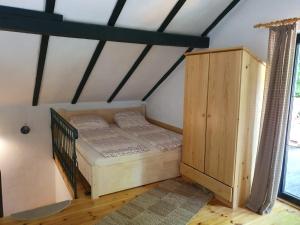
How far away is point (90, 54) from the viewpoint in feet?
10.1

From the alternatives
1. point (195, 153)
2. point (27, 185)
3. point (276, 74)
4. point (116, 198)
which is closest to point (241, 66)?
point (276, 74)

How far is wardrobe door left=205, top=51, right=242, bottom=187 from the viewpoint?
2.38 m

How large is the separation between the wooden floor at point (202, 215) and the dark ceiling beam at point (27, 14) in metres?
1.87

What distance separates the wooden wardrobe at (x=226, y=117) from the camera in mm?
2375

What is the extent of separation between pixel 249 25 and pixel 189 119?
129 centimetres

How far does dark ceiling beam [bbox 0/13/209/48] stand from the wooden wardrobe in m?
0.41

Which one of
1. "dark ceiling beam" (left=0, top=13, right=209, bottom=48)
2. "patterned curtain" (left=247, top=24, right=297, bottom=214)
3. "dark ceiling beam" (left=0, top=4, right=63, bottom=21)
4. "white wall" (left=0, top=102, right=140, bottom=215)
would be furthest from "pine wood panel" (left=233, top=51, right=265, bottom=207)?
"white wall" (left=0, top=102, right=140, bottom=215)

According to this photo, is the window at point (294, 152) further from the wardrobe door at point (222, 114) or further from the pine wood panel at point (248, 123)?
the wardrobe door at point (222, 114)

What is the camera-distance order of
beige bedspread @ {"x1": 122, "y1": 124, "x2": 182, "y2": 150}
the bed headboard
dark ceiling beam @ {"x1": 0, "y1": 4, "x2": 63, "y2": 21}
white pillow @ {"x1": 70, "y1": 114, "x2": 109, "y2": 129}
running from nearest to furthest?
dark ceiling beam @ {"x1": 0, "y1": 4, "x2": 63, "y2": 21} < beige bedspread @ {"x1": 122, "y1": 124, "x2": 182, "y2": 150} < white pillow @ {"x1": 70, "y1": 114, "x2": 109, "y2": 129} < the bed headboard

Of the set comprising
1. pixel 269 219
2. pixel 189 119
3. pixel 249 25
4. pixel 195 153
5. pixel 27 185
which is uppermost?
pixel 249 25

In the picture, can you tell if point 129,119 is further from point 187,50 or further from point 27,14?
point 27,14

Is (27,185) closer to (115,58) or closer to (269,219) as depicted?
(115,58)

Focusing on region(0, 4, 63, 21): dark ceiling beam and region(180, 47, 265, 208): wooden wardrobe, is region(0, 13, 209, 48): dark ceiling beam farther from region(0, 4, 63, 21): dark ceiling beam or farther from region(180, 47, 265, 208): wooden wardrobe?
region(180, 47, 265, 208): wooden wardrobe

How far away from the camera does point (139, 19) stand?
2.74 m
